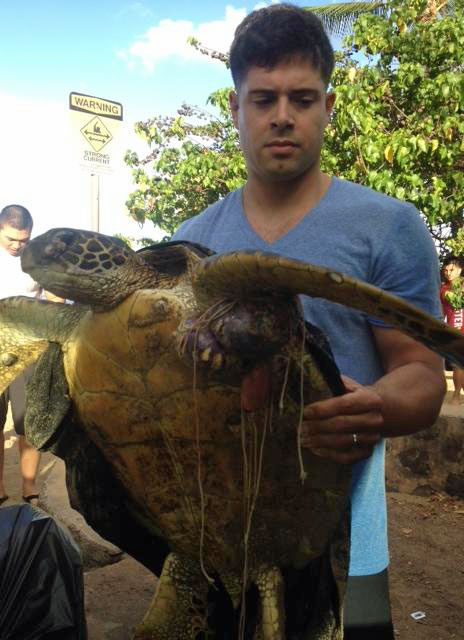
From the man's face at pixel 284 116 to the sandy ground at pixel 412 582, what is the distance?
8.34 ft

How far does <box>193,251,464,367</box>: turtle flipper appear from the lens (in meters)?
0.95

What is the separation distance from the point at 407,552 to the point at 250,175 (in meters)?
3.55

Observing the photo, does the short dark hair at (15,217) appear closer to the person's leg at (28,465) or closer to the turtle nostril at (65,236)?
the person's leg at (28,465)

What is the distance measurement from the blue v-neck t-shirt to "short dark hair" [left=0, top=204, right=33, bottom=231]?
316cm

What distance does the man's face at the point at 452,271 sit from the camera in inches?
295

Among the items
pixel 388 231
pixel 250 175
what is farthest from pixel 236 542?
pixel 250 175

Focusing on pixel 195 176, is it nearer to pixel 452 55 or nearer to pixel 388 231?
pixel 452 55

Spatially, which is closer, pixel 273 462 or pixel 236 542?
pixel 273 462

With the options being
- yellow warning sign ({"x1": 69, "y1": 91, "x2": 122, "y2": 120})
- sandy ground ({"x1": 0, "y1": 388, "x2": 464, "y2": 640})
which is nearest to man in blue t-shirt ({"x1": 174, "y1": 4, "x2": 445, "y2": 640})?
sandy ground ({"x1": 0, "y1": 388, "x2": 464, "y2": 640})

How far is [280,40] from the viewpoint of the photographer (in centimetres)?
144

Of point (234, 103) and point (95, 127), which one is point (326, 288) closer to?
point (234, 103)

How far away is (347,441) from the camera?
121cm

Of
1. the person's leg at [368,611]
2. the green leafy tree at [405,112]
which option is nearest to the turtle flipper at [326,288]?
the person's leg at [368,611]

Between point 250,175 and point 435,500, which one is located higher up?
point 250,175
